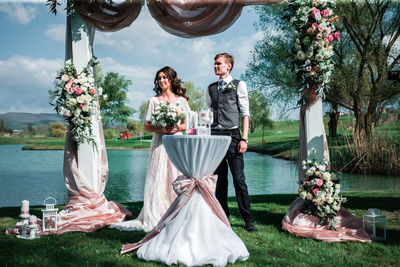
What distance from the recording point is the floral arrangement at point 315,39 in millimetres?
4031

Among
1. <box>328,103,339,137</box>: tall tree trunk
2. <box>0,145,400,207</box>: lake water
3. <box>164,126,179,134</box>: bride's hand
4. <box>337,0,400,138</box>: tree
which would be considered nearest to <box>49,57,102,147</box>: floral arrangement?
<box>164,126,179,134</box>: bride's hand

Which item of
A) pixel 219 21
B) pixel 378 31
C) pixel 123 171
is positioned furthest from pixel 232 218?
pixel 123 171

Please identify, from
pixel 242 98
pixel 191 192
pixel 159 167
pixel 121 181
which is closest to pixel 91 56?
pixel 159 167

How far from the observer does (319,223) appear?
3.99m

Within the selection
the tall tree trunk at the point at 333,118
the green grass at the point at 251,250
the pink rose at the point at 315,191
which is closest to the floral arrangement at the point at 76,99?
the green grass at the point at 251,250

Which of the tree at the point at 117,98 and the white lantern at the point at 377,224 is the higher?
the tree at the point at 117,98

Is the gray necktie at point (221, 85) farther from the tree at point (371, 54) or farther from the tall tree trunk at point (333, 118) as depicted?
the tall tree trunk at point (333, 118)

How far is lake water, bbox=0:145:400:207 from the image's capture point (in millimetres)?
9453

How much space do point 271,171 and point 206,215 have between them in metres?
10.2

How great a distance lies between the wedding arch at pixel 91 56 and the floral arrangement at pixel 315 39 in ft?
0.85

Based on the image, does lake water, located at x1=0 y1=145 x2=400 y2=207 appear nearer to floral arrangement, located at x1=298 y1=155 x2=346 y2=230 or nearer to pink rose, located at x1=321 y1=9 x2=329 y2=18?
floral arrangement, located at x1=298 y1=155 x2=346 y2=230

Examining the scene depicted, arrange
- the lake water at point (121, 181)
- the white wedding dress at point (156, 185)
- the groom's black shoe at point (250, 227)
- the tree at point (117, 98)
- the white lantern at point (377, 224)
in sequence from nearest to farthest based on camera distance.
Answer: the white lantern at point (377, 224) → the groom's black shoe at point (250, 227) → the white wedding dress at point (156, 185) → the lake water at point (121, 181) → the tree at point (117, 98)

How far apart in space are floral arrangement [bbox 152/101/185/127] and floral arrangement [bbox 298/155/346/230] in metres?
1.55

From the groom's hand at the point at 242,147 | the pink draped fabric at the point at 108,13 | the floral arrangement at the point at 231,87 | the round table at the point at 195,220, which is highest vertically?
the pink draped fabric at the point at 108,13
